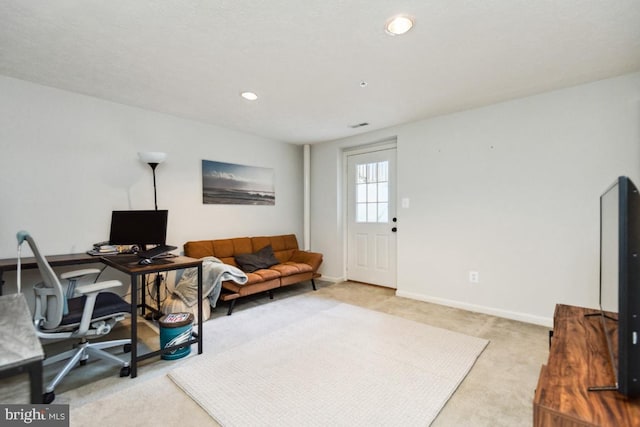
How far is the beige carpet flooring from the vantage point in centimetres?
162

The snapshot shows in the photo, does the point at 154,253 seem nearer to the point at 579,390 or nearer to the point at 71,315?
the point at 71,315

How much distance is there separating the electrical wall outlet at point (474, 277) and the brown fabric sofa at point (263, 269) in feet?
6.34

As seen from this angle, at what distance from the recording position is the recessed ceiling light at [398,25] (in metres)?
1.78

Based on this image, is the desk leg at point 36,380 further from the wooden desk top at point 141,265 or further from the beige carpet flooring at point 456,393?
the wooden desk top at point 141,265

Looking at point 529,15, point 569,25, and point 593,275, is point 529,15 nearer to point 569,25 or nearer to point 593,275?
point 569,25

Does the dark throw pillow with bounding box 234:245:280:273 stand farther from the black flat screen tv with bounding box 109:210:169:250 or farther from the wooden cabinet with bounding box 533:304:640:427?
the wooden cabinet with bounding box 533:304:640:427

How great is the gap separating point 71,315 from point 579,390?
2.62 meters

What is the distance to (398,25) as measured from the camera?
1.84 m

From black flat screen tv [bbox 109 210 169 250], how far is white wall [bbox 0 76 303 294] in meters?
0.27

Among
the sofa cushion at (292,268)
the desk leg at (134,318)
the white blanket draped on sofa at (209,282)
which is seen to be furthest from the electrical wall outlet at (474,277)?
the desk leg at (134,318)

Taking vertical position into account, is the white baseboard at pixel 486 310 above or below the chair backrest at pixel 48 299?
below

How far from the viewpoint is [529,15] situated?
176cm

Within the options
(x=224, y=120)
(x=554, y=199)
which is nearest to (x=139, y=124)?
(x=224, y=120)

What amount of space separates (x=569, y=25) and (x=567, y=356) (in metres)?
1.96
